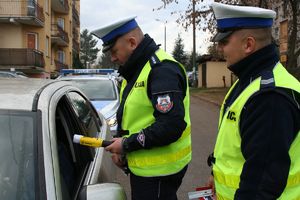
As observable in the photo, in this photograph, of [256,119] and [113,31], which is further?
[113,31]

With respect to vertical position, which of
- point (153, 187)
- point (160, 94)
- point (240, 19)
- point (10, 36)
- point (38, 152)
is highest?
point (10, 36)

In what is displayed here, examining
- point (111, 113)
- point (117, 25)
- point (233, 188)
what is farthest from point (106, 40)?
point (111, 113)

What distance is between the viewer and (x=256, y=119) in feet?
6.77

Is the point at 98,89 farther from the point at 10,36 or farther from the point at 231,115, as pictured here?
the point at 10,36

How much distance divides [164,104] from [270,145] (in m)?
0.98

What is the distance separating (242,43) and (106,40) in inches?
46.0

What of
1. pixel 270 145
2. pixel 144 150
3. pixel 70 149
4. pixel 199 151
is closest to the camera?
pixel 270 145

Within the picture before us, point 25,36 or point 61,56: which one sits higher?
point 25,36

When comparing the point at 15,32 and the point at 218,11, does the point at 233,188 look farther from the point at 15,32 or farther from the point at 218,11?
the point at 15,32

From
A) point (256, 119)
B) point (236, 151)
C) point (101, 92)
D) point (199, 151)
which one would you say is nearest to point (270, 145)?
point (256, 119)

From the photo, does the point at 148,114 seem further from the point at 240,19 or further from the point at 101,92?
the point at 101,92

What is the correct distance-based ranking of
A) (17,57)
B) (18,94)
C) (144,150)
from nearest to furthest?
(18,94)
(144,150)
(17,57)

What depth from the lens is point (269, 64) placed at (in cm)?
229

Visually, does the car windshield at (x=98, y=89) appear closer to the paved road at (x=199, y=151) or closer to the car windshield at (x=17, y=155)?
the paved road at (x=199, y=151)
